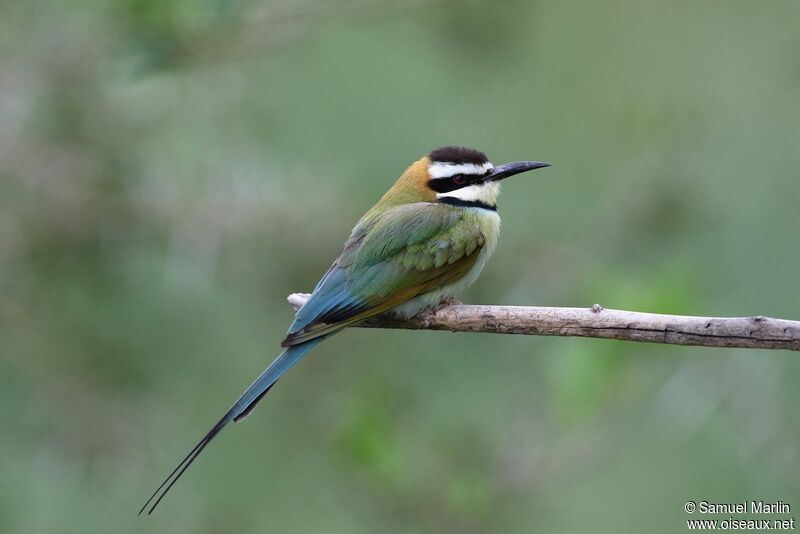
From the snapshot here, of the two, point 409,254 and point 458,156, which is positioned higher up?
point 458,156

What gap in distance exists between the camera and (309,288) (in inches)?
172

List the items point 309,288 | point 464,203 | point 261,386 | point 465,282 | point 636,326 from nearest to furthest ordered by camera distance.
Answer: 1. point 636,326
2. point 261,386
3. point 465,282
4. point 464,203
5. point 309,288

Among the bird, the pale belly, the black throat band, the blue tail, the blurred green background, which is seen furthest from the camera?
the blurred green background

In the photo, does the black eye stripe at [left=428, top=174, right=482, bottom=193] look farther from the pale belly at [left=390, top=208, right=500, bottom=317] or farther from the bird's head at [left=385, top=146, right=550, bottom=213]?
the pale belly at [left=390, top=208, right=500, bottom=317]

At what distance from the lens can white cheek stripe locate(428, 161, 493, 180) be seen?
12.5ft

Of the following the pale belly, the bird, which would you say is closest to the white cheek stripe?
the bird

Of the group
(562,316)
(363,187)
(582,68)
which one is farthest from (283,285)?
(582,68)

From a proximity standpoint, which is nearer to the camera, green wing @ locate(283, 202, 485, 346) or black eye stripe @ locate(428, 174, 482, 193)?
green wing @ locate(283, 202, 485, 346)

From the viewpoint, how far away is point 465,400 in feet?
17.9

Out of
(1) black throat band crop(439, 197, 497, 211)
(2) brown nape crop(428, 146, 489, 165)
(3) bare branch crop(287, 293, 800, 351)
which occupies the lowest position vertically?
(3) bare branch crop(287, 293, 800, 351)

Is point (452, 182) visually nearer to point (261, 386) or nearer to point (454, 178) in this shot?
point (454, 178)

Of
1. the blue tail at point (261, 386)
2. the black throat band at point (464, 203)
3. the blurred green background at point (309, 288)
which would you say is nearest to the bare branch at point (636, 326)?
the blue tail at point (261, 386)

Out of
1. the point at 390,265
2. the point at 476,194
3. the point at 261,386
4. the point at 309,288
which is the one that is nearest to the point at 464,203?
the point at 476,194

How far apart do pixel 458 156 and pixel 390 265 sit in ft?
1.80
